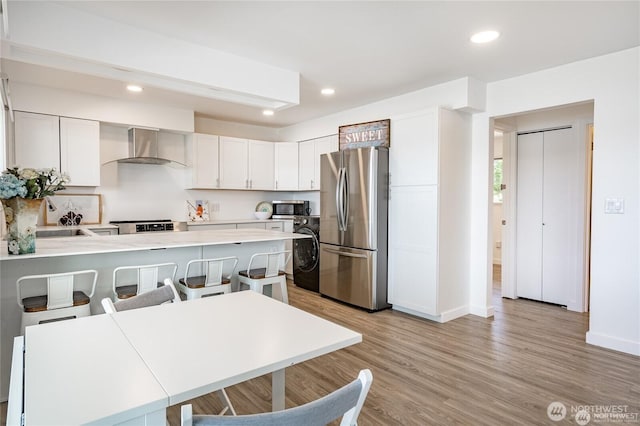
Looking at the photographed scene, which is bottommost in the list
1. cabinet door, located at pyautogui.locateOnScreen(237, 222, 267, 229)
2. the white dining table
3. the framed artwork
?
the white dining table

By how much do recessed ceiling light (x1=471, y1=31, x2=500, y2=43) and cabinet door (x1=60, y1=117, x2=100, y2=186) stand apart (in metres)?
4.08

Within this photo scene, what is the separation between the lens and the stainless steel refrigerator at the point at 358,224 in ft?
13.4

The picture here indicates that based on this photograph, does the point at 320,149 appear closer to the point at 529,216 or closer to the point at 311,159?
the point at 311,159

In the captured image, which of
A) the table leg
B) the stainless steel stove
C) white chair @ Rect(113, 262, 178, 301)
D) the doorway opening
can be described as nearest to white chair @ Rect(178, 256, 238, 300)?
white chair @ Rect(113, 262, 178, 301)

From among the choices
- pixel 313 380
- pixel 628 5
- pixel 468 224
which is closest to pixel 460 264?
pixel 468 224

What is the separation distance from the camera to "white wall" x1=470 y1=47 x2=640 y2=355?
2986mm

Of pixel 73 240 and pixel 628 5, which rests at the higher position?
pixel 628 5

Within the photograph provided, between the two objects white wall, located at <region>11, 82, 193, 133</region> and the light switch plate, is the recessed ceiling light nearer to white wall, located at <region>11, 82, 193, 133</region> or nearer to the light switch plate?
the light switch plate

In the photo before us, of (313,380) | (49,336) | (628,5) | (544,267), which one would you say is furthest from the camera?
(544,267)

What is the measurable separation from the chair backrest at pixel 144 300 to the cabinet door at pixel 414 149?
2726 millimetres

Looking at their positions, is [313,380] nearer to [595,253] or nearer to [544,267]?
[595,253]

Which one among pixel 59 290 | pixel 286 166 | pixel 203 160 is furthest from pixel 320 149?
pixel 59 290

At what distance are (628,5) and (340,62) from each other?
2023 mm

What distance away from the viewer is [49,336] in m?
1.37
